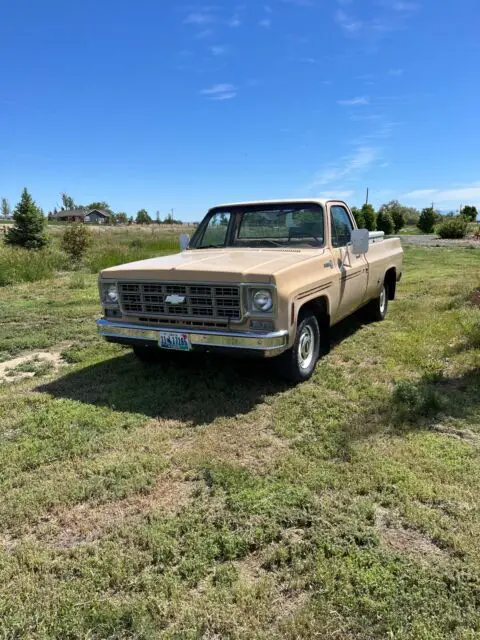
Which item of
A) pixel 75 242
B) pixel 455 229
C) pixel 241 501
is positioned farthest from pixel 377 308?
pixel 455 229

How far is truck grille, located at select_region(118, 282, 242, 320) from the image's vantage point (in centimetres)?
420

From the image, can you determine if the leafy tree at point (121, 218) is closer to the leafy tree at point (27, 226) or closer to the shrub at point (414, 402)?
the leafy tree at point (27, 226)

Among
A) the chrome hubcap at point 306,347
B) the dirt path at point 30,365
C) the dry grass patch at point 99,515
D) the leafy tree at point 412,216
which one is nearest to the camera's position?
the dry grass patch at point 99,515

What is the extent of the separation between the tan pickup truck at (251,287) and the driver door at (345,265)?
1cm

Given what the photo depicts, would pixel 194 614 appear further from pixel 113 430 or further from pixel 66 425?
pixel 66 425

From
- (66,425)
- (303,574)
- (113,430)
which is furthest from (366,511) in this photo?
(66,425)

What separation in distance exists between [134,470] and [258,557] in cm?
117

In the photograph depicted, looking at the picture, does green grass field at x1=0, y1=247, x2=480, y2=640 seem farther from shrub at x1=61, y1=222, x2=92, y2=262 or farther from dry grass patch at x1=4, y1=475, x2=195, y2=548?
shrub at x1=61, y1=222, x2=92, y2=262

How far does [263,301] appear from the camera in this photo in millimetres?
4094

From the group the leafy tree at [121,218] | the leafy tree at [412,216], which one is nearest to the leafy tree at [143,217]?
the leafy tree at [121,218]

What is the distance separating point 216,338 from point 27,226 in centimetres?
3079

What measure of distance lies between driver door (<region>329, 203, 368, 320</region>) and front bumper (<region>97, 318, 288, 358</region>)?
5.45 ft

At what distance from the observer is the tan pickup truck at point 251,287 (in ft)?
13.5

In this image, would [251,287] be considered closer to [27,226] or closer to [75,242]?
[75,242]
